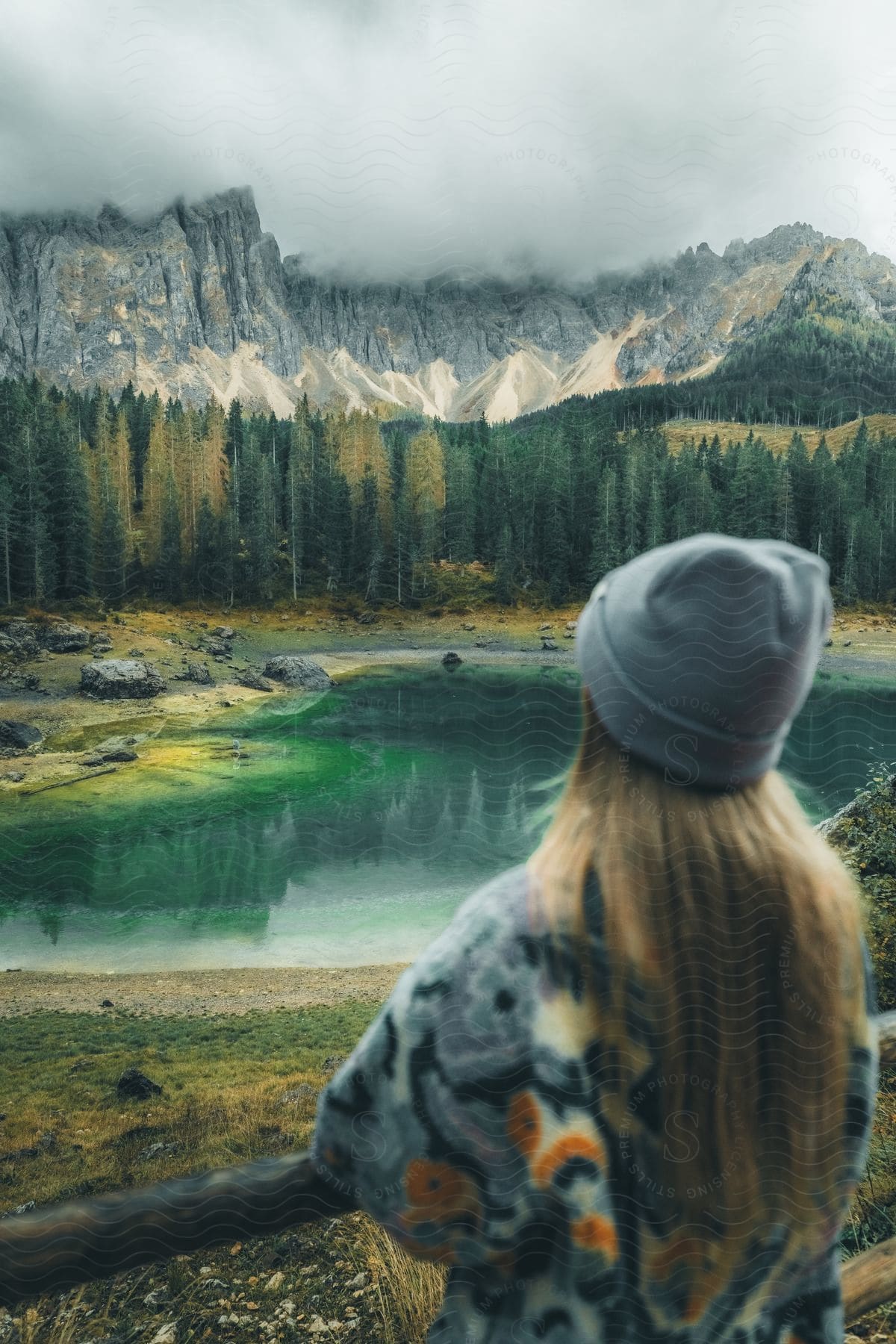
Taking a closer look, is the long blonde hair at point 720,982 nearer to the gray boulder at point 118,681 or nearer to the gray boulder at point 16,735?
the gray boulder at point 16,735

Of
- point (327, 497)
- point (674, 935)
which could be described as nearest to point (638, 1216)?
point (674, 935)

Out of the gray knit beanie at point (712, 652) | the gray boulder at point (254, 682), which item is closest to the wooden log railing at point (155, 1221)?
the gray knit beanie at point (712, 652)

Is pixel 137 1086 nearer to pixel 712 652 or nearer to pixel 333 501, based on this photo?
pixel 712 652

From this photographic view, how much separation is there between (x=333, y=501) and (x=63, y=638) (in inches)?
588

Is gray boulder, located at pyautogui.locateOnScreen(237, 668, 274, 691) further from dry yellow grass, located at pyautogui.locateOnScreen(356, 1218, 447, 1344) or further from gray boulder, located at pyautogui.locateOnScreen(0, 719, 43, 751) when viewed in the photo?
dry yellow grass, located at pyautogui.locateOnScreen(356, 1218, 447, 1344)

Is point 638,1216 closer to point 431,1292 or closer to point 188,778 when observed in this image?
point 431,1292

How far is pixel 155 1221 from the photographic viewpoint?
76cm

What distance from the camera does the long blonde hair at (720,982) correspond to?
67 centimetres

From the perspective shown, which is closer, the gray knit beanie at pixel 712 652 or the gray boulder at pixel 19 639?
the gray knit beanie at pixel 712 652

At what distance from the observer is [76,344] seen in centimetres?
11562

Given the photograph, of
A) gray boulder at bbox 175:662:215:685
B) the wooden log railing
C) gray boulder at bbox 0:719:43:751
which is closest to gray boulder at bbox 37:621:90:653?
gray boulder at bbox 175:662:215:685

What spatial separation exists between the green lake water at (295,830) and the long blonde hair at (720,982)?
14.2 feet

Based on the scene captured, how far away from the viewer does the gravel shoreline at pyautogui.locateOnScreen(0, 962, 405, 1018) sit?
20.6ft

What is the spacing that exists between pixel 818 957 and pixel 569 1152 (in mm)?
281
